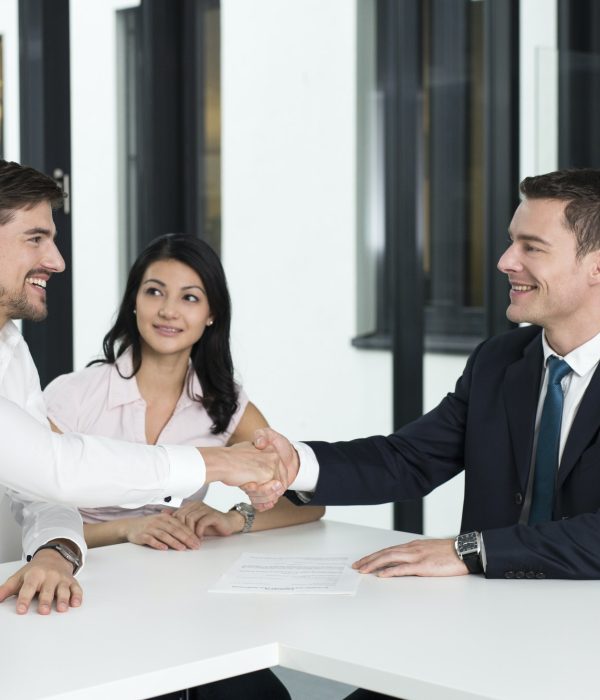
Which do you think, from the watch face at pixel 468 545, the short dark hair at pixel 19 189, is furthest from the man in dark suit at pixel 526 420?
the short dark hair at pixel 19 189

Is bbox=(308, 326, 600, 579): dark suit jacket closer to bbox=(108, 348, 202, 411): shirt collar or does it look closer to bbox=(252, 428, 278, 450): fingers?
bbox=(252, 428, 278, 450): fingers

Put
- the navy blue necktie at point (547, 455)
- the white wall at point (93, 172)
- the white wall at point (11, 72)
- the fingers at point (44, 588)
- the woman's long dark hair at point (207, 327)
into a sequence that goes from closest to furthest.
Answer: the fingers at point (44, 588), the navy blue necktie at point (547, 455), the woman's long dark hair at point (207, 327), the white wall at point (11, 72), the white wall at point (93, 172)

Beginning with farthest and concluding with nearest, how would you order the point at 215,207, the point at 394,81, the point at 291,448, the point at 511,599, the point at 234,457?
the point at 215,207 < the point at 394,81 < the point at 291,448 < the point at 234,457 < the point at 511,599

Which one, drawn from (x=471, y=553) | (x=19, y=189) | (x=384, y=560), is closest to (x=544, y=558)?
(x=471, y=553)

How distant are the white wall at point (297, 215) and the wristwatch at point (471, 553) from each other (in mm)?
2319

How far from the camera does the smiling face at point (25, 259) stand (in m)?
2.39

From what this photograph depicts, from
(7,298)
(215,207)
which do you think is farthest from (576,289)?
(215,207)

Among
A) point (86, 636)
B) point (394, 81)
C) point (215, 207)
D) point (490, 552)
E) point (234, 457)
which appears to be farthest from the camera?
point (215, 207)

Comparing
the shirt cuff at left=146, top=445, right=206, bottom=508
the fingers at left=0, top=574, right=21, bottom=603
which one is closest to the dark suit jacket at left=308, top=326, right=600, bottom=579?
the shirt cuff at left=146, top=445, right=206, bottom=508

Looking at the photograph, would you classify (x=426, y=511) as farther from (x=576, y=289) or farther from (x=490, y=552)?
(x=490, y=552)

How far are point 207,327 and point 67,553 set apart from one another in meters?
1.18

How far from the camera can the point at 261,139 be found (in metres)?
4.36

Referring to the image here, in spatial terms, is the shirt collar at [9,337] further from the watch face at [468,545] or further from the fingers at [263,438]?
the watch face at [468,545]

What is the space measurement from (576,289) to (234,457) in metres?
0.82
